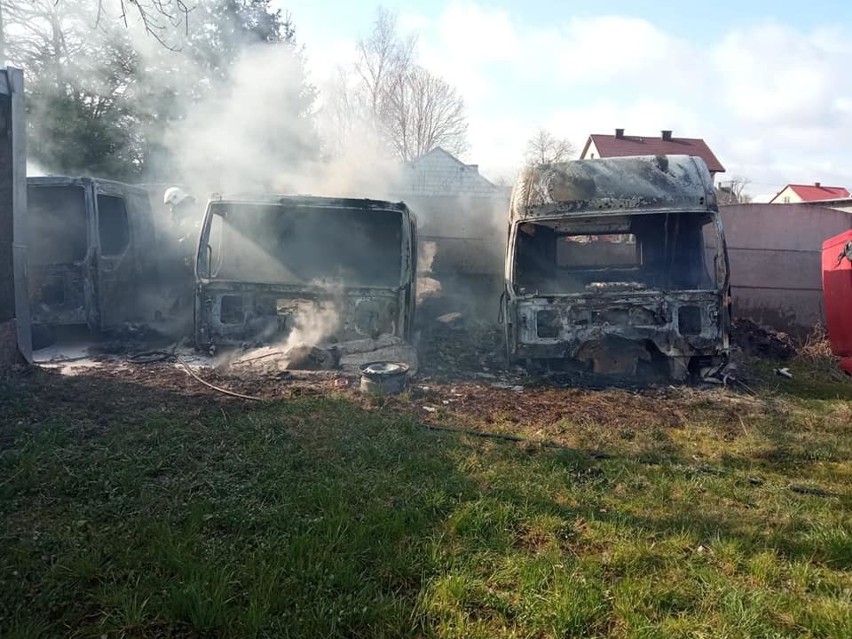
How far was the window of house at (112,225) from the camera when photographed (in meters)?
8.98

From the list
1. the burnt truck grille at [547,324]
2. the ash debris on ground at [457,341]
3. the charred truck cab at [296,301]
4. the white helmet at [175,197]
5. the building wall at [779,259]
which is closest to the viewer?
the burnt truck grille at [547,324]

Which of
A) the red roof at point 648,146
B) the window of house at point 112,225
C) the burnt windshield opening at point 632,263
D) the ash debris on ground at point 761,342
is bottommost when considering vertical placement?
the ash debris on ground at point 761,342

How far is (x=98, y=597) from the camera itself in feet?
7.83

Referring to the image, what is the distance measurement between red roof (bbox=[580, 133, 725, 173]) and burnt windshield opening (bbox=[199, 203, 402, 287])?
34.1 m

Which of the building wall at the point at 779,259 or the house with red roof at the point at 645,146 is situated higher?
the house with red roof at the point at 645,146

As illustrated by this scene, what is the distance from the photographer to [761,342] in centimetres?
838

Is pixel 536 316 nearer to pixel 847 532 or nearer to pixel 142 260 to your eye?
pixel 847 532

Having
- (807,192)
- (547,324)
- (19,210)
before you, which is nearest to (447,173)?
(547,324)

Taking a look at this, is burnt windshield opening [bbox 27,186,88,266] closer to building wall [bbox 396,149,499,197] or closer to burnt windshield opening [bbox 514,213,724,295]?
burnt windshield opening [bbox 514,213,724,295]

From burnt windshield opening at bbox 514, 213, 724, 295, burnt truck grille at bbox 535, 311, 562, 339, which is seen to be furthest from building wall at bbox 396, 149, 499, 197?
burnt truck grille at bbox 535, 311, 562, 339

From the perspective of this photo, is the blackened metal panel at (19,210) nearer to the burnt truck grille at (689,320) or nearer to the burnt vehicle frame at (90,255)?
the burnt vehicle frame at (90,255)

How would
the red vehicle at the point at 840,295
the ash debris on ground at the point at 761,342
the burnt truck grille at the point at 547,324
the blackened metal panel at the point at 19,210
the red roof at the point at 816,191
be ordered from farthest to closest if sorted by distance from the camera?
the red roof at the point at 816,191 → the ash debris on ground at the point at 761,342 → the red vehicle at the point at 840,295 → the burnt truck grille at the point at 547,324 → the blackened metal panel at the point at 19,210

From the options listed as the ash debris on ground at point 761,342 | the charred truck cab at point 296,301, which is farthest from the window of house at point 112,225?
the ash debris on ground at point 761,342

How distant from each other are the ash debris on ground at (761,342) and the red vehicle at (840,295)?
66 cm
